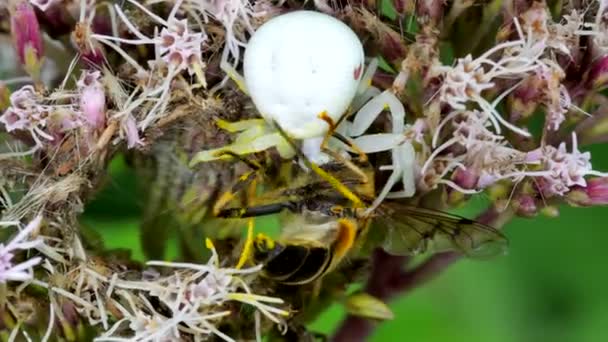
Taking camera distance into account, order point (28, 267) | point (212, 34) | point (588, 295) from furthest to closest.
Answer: point (588, 295)
point (212, 34)
point (28, 267)

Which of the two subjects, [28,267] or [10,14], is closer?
[28,267]

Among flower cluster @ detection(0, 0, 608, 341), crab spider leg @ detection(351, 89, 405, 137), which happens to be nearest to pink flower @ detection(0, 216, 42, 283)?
flower cluster @ detection(0, 0, 608, 341)

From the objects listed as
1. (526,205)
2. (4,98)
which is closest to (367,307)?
(526,205)

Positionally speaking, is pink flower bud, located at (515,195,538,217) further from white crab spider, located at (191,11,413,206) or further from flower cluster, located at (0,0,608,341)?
white crab spider, located at (191,11,413,206)

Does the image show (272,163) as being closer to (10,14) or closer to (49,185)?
(49,185)

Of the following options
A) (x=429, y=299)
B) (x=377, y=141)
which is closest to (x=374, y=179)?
(x=377, y=141)

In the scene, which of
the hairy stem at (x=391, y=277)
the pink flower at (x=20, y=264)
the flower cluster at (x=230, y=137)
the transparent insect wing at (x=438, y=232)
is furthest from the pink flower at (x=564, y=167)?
the pink flower at (x=20, y=264)

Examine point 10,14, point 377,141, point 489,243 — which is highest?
point 10,14

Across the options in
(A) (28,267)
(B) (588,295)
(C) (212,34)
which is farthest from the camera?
(B) (588,295)
